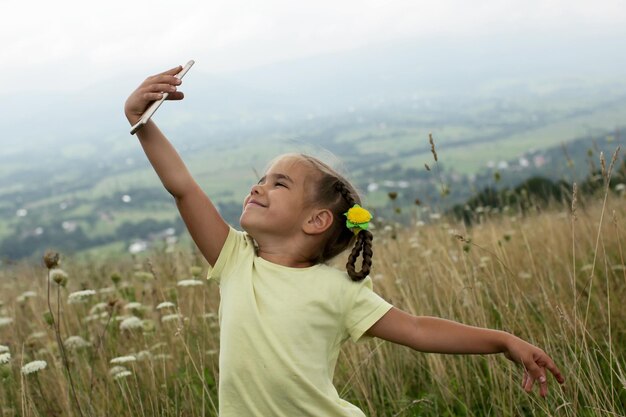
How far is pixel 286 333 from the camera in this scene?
2.06 metres

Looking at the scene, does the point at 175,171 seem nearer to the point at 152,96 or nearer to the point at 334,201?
the point at 152,96

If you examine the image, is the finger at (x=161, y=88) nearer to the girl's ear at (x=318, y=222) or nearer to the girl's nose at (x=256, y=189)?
the girl's nose at (x=256, y=189)

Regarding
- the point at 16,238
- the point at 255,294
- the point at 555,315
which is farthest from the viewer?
the point at 16,238

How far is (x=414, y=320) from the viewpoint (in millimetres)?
2176

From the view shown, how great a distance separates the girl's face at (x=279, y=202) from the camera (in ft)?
7.14

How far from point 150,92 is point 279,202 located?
0.47 metres

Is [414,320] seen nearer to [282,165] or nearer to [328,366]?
[328,366]

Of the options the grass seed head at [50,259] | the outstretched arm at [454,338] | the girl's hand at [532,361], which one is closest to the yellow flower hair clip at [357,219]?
the outstretched arm at [454,338]

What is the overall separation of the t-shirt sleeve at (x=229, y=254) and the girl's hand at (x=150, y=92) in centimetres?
44

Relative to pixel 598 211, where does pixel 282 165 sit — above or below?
above

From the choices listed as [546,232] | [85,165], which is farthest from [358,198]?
[85,165]

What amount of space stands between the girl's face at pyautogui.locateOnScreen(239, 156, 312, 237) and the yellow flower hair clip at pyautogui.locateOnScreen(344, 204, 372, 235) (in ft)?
0.44

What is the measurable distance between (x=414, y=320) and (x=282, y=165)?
60cm

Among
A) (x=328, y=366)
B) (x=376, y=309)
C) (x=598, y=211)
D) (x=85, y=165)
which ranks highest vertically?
(x=376, y=309)
